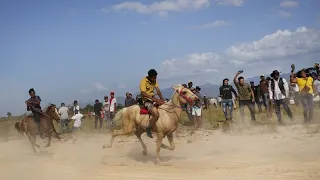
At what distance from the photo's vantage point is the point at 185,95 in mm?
11234

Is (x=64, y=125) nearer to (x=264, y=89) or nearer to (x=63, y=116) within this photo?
(x=63, y=116)

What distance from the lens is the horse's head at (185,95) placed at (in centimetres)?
1114

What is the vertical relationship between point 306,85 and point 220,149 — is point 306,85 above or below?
above

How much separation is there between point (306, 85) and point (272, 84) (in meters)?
1.47

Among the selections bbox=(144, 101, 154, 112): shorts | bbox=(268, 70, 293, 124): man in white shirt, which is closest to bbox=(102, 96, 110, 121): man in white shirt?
bbox=(268, 70, 293, 124): man in white shirt

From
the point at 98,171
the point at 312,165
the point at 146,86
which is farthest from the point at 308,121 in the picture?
the point at 98,171

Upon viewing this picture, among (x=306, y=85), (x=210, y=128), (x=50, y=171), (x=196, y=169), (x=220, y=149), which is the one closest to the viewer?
(x=196, y=169)

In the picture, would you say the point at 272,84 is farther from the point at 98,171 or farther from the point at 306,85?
the point at 98,171

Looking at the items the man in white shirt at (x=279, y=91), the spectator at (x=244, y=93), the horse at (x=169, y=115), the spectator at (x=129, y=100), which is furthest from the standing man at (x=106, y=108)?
the horse at (x=169, y=115)

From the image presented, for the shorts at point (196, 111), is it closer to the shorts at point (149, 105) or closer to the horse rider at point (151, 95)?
the horse rider at point (151, 95)

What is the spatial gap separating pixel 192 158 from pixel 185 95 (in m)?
2.27

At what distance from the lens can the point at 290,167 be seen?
9445 millimetres

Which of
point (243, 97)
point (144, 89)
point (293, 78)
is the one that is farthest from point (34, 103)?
point (293, 78)

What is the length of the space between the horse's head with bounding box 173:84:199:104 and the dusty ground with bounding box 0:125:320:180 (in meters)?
Answer: 1.80
